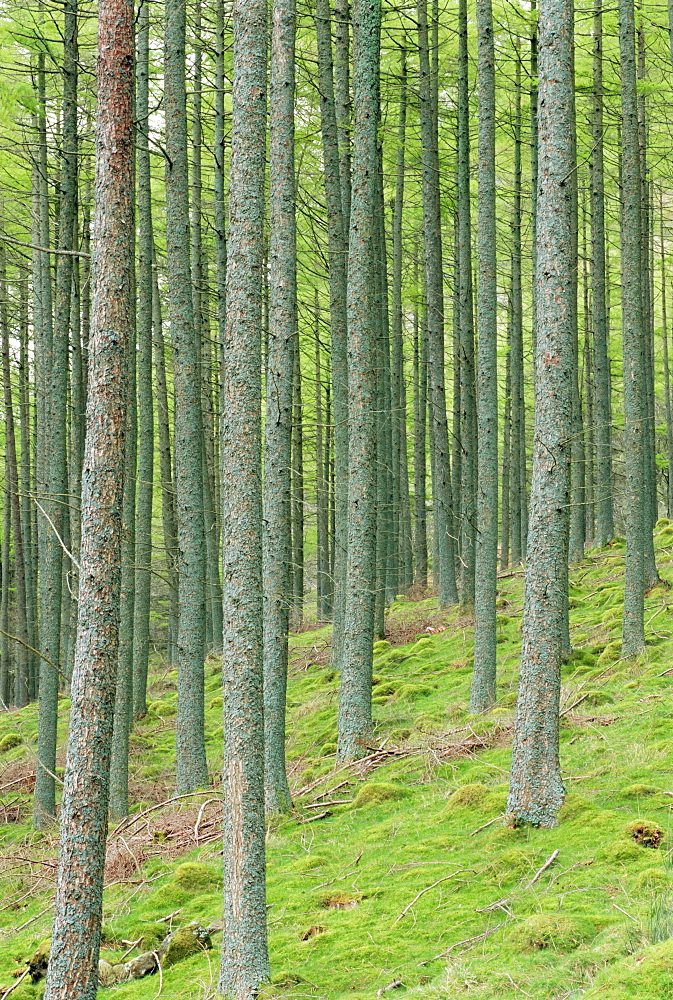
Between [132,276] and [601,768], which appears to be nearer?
[132,276]

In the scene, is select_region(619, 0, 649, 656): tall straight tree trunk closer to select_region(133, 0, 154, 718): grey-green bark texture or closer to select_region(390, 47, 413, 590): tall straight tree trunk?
select_region(390, 47, 413, 590): tall straight tree trunk

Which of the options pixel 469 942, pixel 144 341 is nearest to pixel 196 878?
pixel 469 942

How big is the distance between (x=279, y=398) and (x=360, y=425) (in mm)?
1429

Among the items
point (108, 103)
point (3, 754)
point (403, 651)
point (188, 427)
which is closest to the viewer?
point (108, 103)

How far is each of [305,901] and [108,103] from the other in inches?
221

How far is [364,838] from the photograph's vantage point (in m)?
7.52

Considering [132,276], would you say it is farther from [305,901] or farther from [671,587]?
[671,587]

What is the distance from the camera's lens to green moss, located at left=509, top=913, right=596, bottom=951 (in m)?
4.74

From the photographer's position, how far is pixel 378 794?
8.41 metres

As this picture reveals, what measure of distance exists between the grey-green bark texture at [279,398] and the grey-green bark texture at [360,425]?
3.39ft

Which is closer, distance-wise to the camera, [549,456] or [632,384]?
[549,456]

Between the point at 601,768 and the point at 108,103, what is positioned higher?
the point at 108,103

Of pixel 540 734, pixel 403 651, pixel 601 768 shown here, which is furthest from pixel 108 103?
pixel 403 651

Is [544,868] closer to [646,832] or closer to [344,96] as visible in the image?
[646,832]
